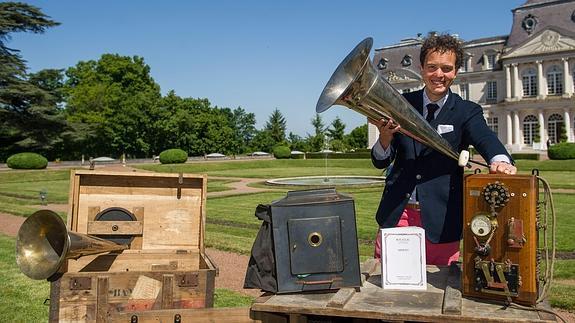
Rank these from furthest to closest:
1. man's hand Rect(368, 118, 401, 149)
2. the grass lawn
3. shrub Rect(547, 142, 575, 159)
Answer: shrub Rect(547, 142, 575, 159) < the grass lawn < man's hand Rect(368, 118, 401, 149)

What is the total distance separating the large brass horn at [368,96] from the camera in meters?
2.78

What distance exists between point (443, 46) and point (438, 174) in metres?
0.77

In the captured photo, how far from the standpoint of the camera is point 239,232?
1102cm

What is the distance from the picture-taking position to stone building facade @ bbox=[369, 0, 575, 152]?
5150cm

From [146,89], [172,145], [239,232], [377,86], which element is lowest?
[239,232]

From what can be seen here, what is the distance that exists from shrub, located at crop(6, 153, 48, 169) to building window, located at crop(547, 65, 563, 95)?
48767 millimetres

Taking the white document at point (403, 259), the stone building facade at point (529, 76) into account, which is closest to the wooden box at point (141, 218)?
the white document at point (403, 259)

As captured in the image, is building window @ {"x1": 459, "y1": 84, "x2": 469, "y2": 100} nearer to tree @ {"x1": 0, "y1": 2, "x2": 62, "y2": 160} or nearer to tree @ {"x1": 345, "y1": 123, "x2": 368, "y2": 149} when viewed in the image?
tree @ {"x1": 345, "y1": 123, "x2": 368, "y2": 149}

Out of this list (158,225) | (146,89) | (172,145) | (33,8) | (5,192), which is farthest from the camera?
(146,89)

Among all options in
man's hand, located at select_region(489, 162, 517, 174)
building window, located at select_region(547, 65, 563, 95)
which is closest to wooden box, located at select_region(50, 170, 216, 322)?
man's hand, located at select_region(489, 162, 517, 174)

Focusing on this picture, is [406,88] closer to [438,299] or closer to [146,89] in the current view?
[146,89]

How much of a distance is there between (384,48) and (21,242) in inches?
2623

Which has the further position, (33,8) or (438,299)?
(33,8)

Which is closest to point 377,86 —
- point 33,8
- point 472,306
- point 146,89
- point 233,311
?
point 472,306
